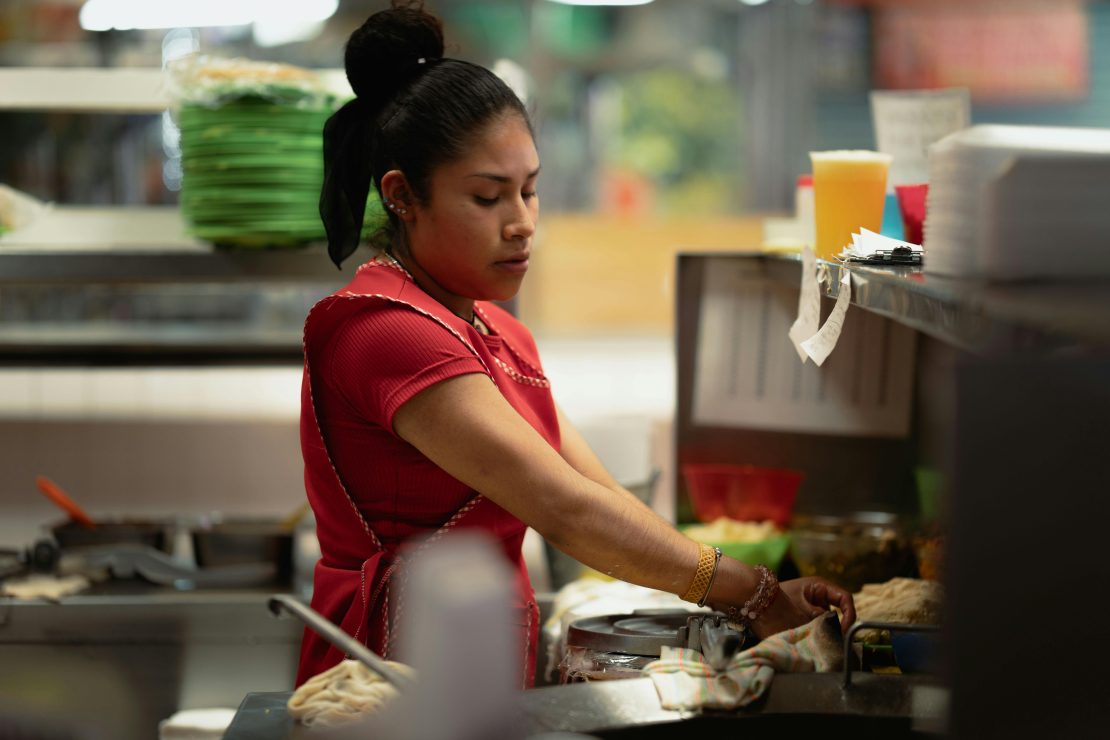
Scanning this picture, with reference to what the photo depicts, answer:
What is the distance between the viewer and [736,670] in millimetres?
1364

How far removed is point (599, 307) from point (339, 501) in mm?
3521

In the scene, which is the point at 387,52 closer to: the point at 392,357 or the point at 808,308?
the point at 392,357

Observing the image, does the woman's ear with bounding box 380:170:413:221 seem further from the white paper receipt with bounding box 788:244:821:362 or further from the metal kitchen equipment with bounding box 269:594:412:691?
the metal kitchen equipment with bounding box 269:594:412:691

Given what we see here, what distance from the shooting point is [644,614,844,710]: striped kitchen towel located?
1.33 m

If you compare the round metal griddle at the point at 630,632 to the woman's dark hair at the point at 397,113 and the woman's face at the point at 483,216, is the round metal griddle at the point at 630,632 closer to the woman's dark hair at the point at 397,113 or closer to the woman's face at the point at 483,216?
the woman's face at the point at 483,216

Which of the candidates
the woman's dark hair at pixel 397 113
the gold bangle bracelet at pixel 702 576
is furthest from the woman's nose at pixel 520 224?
the gold bangle bracelet at pixel 702 576

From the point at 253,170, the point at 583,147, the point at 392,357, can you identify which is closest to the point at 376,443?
the point at 392,357

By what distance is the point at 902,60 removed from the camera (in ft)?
21.2

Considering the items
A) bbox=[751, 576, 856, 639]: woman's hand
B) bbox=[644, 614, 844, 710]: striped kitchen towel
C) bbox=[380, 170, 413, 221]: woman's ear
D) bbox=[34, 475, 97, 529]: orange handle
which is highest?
bbox=[380, 170, 413, 221]: woman's ear

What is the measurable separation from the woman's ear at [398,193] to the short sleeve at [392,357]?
19 cm

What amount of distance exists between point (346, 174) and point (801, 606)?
2.98 ft

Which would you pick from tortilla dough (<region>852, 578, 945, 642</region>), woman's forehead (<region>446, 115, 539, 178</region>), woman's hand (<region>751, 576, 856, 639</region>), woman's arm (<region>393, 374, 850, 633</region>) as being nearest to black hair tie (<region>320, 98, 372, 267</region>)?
woman's forehead (<region>446, 115, 539, 178</region>)

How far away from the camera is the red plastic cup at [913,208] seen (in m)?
1.92

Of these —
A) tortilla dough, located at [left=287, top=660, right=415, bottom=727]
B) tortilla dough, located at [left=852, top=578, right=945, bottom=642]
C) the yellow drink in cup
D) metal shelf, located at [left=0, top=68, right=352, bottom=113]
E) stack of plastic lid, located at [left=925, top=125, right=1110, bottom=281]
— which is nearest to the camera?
stack of plastic lid, located at [left=925, top=125, right=1110, bottom=281]
